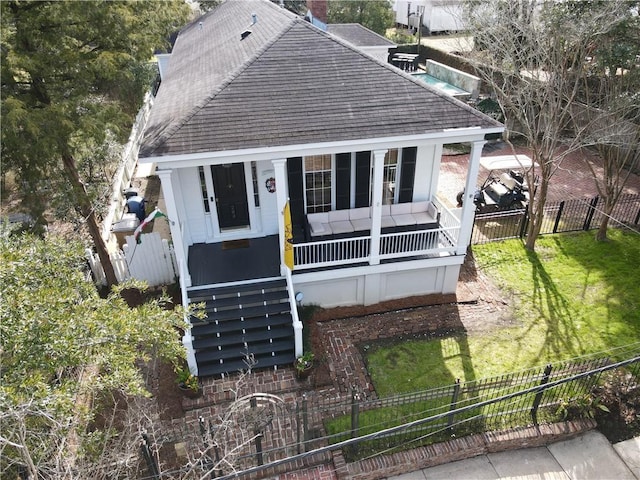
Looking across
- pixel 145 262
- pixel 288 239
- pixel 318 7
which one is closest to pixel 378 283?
pixel 288 239

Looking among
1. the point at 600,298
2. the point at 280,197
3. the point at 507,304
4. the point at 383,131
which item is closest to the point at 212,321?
the point at 280,197

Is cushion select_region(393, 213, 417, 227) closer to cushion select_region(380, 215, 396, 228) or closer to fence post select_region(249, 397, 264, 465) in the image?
cushion select_region(380, 215, 396, 228)

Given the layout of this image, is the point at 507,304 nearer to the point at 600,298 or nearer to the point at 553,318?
the point at 553,318

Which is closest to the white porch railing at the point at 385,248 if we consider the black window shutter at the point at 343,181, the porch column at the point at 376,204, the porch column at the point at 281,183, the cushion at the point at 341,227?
the porch column at the point at 376,204

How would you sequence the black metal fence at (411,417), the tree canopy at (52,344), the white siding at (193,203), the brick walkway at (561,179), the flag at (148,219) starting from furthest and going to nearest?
the brick walkway at (561,179)
the white siding at (193,203)
the flag at (148,219)
the black metal fence at (411,417)
the tree canopy at (52,344)

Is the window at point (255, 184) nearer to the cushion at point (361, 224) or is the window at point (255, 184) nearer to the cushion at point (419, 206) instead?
the cushion at point (361, 224)

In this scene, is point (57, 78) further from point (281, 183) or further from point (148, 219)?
point (281, 183)

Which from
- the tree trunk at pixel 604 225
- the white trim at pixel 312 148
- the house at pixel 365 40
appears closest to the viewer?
the white trim at pixel 312 148
